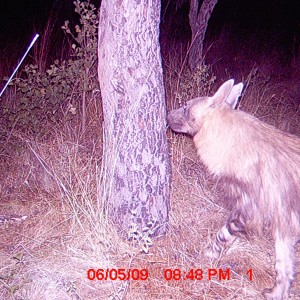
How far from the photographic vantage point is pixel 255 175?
359 centimetres

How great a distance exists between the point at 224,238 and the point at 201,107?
1.19 meters

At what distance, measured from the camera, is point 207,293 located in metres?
3.43

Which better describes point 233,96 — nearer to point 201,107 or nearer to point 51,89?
point 201,107

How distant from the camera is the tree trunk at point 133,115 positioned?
11.7 feet

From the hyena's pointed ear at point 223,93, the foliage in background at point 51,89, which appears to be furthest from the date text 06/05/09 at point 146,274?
the foliage in background at point 51,89

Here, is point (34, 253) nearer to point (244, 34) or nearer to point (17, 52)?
point (17, 52)

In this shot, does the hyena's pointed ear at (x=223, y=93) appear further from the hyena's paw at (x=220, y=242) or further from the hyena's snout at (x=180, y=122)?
the hyena's paw at (x=220, y=242)

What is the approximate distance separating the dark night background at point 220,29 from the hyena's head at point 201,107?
7.02 feet

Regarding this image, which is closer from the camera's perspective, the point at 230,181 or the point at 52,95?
the point at 230,181

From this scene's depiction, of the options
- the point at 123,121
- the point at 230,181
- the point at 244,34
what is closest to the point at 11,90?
the point at 123,121

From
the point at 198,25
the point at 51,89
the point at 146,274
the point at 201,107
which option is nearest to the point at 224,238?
the point at 146,274

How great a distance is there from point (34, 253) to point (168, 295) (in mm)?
1185

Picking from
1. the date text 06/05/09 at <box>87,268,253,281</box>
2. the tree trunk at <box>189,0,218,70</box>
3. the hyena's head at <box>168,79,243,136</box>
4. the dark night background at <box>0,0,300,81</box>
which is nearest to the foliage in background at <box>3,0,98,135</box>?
the dark night background at <box>0,0,300,81</box>

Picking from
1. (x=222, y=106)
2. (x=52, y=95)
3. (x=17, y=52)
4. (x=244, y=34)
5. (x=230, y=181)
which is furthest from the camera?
(x=244, y=34)
